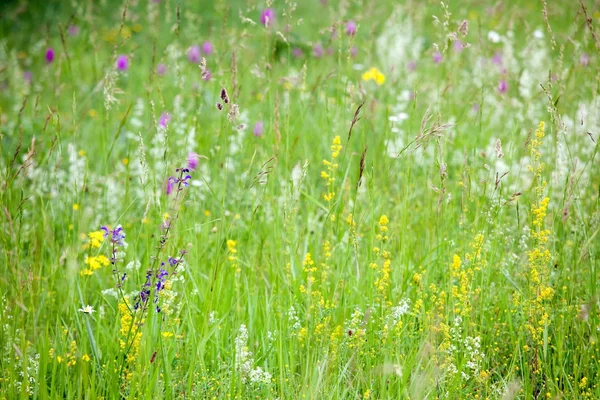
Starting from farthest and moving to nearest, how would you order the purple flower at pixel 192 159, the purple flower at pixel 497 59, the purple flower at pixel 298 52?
the purple flower at pixel 298 52, the purple flower at pixel 497 59, the purple flower at pixel 192 159

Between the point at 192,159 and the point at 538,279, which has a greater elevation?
the point at 192,159

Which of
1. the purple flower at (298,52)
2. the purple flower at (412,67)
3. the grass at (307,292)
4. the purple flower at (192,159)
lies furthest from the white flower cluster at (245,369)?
the purple flower at (298,52)

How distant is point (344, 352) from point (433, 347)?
0.93ft

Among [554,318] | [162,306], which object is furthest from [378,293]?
[162,306]

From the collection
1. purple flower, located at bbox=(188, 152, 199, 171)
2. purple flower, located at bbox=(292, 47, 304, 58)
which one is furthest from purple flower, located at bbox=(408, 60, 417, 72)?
purple flower, located at bbox=(188, 152, 199, 171)

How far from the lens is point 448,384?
1.88 metres

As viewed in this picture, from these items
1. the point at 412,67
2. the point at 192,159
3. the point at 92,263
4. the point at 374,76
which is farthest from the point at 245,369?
the point at 412,67

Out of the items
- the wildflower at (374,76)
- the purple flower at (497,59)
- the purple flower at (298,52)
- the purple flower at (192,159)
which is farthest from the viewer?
the purple flower at (298,52)

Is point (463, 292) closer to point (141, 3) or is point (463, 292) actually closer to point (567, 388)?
point (567, 388)

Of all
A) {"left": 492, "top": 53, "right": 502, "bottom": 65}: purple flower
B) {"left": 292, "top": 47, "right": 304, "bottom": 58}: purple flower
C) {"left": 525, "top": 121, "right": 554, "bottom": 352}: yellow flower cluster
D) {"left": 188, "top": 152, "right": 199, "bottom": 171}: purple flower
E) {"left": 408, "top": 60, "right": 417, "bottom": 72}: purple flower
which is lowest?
{"left": 525, "top": 121, "right": 554, "bottom": 352}: yellow flower cluster

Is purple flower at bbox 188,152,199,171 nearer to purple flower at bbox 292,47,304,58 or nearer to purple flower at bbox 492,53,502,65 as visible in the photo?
purple flower at bbox 292,47,304,58

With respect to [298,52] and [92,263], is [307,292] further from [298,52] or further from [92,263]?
[298,52]

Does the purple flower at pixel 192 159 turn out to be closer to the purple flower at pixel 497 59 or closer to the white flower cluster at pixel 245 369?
the white flower cluster at pixel 245 369

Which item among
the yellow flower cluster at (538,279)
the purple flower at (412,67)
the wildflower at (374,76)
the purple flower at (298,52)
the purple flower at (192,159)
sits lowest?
the yellow flower cluster at (538,279)
